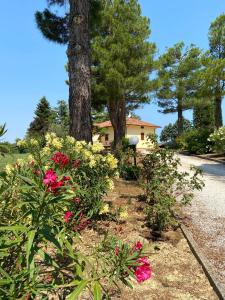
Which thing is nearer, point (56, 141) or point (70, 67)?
point (56, 141)

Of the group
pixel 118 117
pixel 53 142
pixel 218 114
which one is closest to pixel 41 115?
pixel 118 117

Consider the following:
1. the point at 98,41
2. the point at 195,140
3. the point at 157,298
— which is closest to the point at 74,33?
the point at 157,298

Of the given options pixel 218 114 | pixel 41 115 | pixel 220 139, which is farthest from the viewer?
pixel 41 115

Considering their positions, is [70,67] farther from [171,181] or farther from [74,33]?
[171,181]

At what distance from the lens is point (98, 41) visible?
21.6m

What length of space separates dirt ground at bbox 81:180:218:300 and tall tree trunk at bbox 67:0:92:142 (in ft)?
8.57

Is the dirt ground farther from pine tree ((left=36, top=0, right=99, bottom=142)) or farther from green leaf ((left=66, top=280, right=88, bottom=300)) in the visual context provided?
pine tree ((left=36, top=0, right=99, bottom=142))

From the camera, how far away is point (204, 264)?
406cm

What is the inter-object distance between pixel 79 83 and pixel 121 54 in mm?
13572

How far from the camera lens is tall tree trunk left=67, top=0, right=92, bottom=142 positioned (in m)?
8.09

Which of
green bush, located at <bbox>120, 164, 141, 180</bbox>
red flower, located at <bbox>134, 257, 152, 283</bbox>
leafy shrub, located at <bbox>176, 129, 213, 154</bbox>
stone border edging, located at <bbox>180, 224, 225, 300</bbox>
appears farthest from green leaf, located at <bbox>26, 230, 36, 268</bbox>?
leafy shrub, located at <bbox>176, 129, 213, 154</bbox>

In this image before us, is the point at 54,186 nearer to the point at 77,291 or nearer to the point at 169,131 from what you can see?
the point at 77,291

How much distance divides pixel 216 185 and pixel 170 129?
137ft

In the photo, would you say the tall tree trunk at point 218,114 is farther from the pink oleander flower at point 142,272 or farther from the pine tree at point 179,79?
the pink oleander flower at point 142,272
